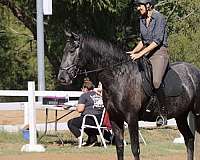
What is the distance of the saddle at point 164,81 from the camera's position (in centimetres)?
927

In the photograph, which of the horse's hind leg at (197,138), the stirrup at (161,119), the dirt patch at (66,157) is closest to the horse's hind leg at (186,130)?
the horse's hind leg at (197,138)

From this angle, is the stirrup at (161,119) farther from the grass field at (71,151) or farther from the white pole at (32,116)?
the white pole at (32,116)

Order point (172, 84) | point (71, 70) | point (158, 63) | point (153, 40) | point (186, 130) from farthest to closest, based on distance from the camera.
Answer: point (186, 130), point (172, 84), point (158, 63), point (153, 40), point (71, 70)

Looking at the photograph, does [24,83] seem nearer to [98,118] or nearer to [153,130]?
[153,130]

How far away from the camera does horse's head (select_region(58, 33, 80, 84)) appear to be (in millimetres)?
9133

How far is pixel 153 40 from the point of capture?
364 inches

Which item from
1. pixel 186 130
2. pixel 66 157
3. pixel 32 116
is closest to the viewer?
pixel 186 130

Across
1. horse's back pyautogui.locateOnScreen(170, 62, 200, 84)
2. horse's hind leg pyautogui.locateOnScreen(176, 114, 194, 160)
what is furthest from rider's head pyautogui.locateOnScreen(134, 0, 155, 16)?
horse's hind leg pyautogui.locateOnScreen(176, 114, 194, 160)

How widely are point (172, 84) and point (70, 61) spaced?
5.67ft

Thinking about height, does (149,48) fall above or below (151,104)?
above

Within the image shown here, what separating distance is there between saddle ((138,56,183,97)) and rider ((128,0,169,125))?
0.26 ft

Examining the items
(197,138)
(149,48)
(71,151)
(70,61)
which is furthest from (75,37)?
(71,151)

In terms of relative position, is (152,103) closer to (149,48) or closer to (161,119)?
(161,119)

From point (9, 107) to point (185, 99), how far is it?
39.6 feet
